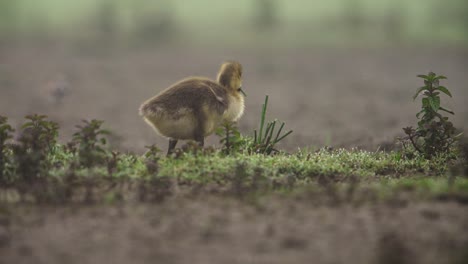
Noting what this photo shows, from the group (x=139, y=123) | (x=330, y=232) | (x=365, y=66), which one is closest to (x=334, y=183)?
(x=330, y=232)

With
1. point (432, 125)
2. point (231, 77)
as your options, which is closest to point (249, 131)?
point (231, 77)

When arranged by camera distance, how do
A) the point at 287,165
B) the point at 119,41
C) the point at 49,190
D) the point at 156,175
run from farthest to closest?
the point at 119,41
the point at 287,165
the point at 156,175
the point at 49,190

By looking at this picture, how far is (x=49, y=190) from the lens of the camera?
17.1ft

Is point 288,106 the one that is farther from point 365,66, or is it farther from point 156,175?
point 156,175

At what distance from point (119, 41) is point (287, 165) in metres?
19.8

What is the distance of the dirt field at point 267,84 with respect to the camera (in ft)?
45.6

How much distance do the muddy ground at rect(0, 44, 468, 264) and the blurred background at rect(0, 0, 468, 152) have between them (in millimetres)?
63

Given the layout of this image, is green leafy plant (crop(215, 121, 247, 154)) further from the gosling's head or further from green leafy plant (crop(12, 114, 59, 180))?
green leafy plant (crop(12, 114, 59, 180))

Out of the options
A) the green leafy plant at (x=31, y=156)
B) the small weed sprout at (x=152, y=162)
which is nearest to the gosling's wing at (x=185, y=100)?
the small weed sprout at (x=152, y=162)

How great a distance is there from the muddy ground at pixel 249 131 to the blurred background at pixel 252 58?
0.21ft

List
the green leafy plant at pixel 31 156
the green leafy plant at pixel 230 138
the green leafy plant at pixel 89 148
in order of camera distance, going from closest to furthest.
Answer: the green leafy plant at pixel 31 156 → the green leafy plant at pixel 89 148 → the green leafy plant at pixel 230 138

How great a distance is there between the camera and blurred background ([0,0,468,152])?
49.1 ft

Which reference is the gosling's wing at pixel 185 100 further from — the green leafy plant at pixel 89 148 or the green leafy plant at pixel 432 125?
the green leafy plant at pixel 432 125

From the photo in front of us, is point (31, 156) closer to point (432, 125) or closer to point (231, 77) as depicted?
point (231, 77)
